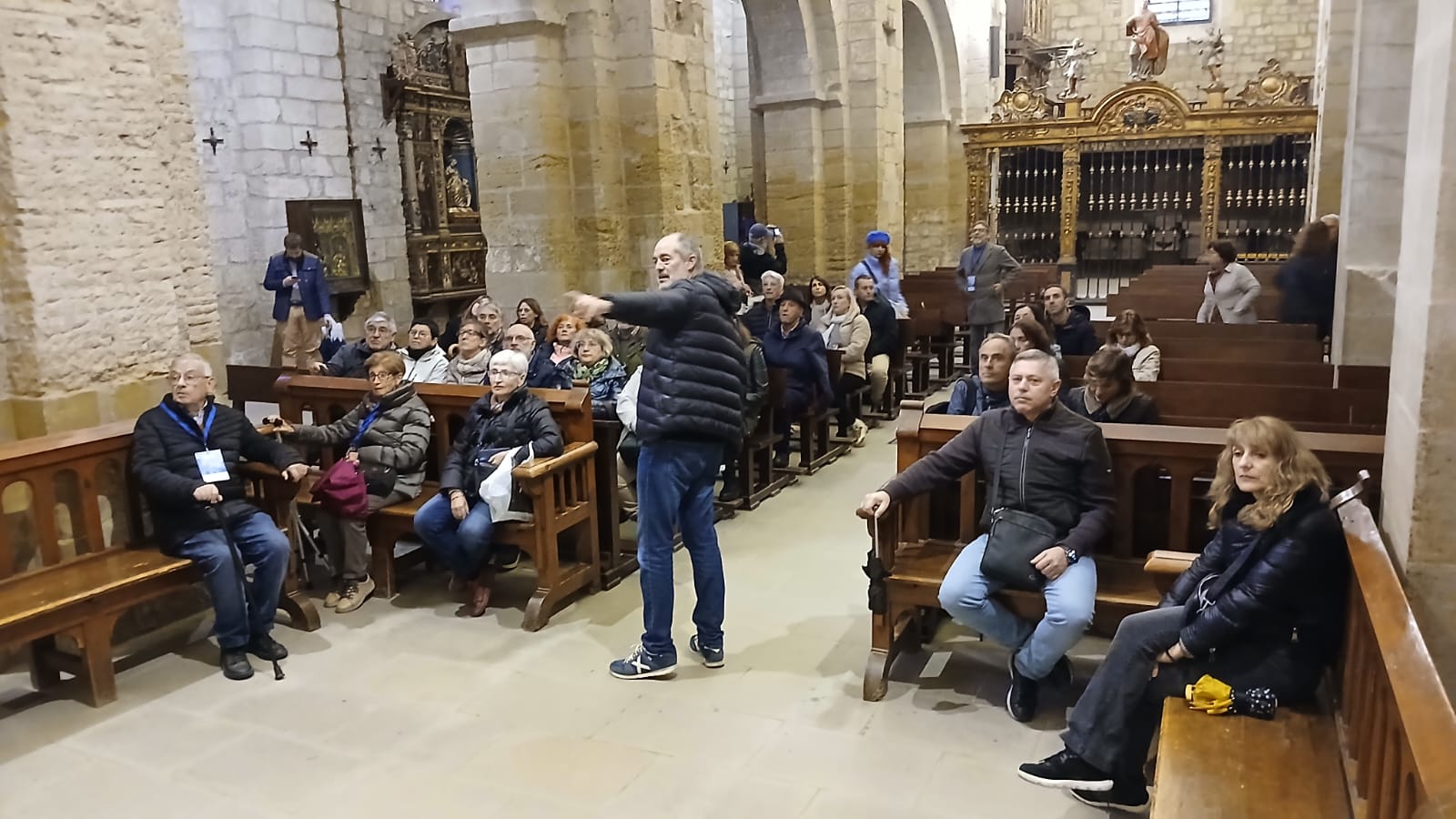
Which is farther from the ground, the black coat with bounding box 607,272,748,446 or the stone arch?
the stone arch

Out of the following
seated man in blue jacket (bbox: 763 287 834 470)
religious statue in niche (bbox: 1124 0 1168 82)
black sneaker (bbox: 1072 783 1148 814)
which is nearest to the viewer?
black sneaker (bbox: 1072 783 1148 814)

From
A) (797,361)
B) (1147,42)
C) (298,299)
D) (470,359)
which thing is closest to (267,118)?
(298,299)

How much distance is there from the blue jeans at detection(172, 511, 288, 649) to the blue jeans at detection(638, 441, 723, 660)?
1518 mm

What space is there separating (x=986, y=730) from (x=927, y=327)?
663cm

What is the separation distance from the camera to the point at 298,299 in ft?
30.0

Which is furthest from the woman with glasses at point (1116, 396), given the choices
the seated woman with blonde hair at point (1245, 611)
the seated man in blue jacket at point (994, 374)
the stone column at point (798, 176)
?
the stone column at point (798, 176)

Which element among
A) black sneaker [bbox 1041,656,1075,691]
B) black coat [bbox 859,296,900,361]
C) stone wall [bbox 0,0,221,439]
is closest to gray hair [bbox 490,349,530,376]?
stone wall [bbox 0,0,221,439]

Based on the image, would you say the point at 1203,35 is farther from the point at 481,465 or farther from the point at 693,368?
the point at 693,368

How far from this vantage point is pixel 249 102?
33.6 ft

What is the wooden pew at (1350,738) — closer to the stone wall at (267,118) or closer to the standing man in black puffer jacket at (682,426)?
the standing man in black puffer jacket at (682,426)

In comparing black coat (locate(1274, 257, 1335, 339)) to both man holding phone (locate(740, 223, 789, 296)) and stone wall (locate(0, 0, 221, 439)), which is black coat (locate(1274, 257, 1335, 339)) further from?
stone wall (locate(0, 0, 221, 439))

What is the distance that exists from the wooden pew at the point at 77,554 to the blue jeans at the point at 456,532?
25.9 inches

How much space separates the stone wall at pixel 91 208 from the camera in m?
4.26

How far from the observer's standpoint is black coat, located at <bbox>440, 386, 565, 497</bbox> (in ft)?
15.5
